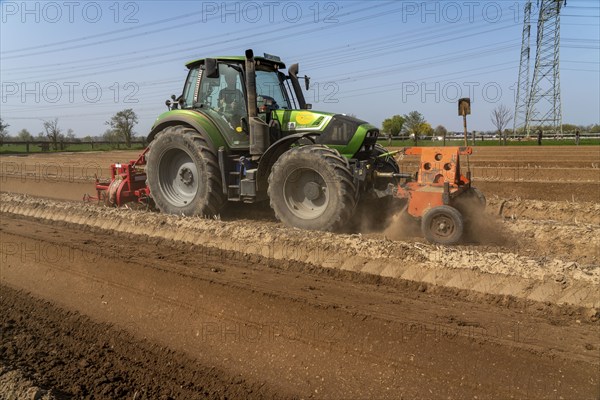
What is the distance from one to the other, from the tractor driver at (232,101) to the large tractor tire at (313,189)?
1.27 metres

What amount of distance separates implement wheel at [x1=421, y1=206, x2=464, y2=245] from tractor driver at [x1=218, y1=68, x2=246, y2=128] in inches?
131

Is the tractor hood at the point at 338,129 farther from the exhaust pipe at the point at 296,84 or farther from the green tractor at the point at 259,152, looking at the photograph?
the exhaust pipe at the point at 296,84

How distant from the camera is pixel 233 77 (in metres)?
7.35

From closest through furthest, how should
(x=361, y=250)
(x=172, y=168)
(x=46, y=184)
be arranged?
(x=361, y=250) < (x=172, y=168) < (x=46, y=184)

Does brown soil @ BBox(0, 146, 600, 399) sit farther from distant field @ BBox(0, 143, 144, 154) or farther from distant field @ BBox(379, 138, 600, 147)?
distant field @ BBox(0, 143, 144, 154)

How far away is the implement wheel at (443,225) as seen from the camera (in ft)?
18.7

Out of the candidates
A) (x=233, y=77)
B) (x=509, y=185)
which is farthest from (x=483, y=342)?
(x=509, y=185)

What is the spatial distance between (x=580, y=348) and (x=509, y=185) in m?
8.01

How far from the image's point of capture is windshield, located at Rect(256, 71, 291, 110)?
746 centimetres

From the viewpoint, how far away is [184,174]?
320 inches

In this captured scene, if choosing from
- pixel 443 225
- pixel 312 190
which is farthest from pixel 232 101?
pixel 443 225

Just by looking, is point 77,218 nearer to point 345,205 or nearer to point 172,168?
point 172,168

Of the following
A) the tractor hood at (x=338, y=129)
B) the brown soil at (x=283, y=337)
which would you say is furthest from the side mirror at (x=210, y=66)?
the brown soil at (x=283, y=337)

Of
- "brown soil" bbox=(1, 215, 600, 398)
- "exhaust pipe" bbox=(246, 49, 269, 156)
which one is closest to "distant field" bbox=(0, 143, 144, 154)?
"exhaust pipe" bbox=(246, 49, 269, 156)
